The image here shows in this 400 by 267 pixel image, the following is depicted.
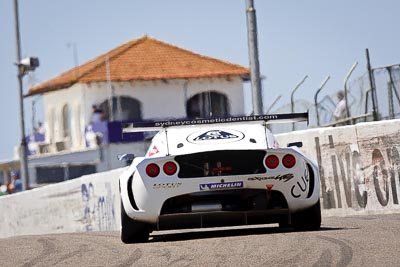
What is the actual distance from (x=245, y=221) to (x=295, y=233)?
0.57m

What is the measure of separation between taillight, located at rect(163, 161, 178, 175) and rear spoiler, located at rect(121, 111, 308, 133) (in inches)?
33.9

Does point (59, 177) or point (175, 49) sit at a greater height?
point (175, 49)

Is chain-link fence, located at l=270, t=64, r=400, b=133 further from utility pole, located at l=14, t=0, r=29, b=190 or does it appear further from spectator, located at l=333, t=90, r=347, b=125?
utility pole, located at l=14, t=0, r=29, b=190

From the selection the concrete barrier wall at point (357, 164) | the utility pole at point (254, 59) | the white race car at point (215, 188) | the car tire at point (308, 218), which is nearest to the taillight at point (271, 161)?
the white race car at point (215, 188)

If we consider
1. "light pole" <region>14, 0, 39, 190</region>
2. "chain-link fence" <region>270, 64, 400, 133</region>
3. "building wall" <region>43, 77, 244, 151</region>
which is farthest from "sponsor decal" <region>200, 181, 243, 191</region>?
"building wall" <region>43, 77, 244, 151</region>

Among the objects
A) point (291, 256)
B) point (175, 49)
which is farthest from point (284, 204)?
point (175, 49)

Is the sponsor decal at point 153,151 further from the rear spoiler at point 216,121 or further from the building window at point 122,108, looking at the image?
the building window at point 122,108

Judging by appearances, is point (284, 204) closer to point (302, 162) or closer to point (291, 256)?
point (302, 162)

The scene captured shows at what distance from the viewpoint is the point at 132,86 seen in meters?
53.0

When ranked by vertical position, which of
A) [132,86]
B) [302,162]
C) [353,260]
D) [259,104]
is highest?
[132,86]

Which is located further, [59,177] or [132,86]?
[132,86]

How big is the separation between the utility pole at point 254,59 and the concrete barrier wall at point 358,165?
313 centimetres

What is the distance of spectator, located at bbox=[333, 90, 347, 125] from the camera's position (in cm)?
2161

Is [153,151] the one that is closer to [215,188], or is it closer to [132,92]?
[215,188]
